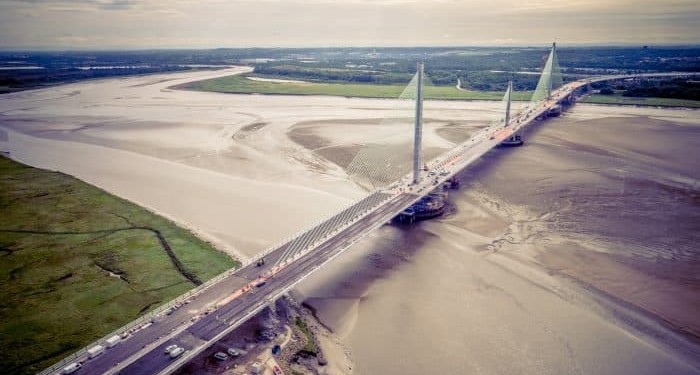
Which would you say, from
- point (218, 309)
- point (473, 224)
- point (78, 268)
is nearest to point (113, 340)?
Result: point (218, 309)

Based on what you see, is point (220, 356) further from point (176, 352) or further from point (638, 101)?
point (638, 101)

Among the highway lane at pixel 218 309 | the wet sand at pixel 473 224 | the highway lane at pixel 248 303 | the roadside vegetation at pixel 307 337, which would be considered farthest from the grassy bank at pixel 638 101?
the roadside vegetation at pixel 307 337

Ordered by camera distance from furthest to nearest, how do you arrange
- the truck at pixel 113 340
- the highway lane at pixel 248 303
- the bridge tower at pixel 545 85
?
the bridge tower at pixel 545 85, the truck at pixel 113 340, the highway lane at pixel 248 303

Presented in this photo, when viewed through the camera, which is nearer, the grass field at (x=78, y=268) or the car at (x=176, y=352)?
the car at (x=176, y=352)

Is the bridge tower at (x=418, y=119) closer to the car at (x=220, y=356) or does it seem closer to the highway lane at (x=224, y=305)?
the highway lane at (x=224, y=305)

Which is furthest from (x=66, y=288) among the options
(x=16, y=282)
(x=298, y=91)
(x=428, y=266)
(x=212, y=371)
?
(x=298, y=91)

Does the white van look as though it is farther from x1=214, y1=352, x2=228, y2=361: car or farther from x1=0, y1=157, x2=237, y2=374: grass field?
x1=214, y1=352, x2=228, y2=361: car
